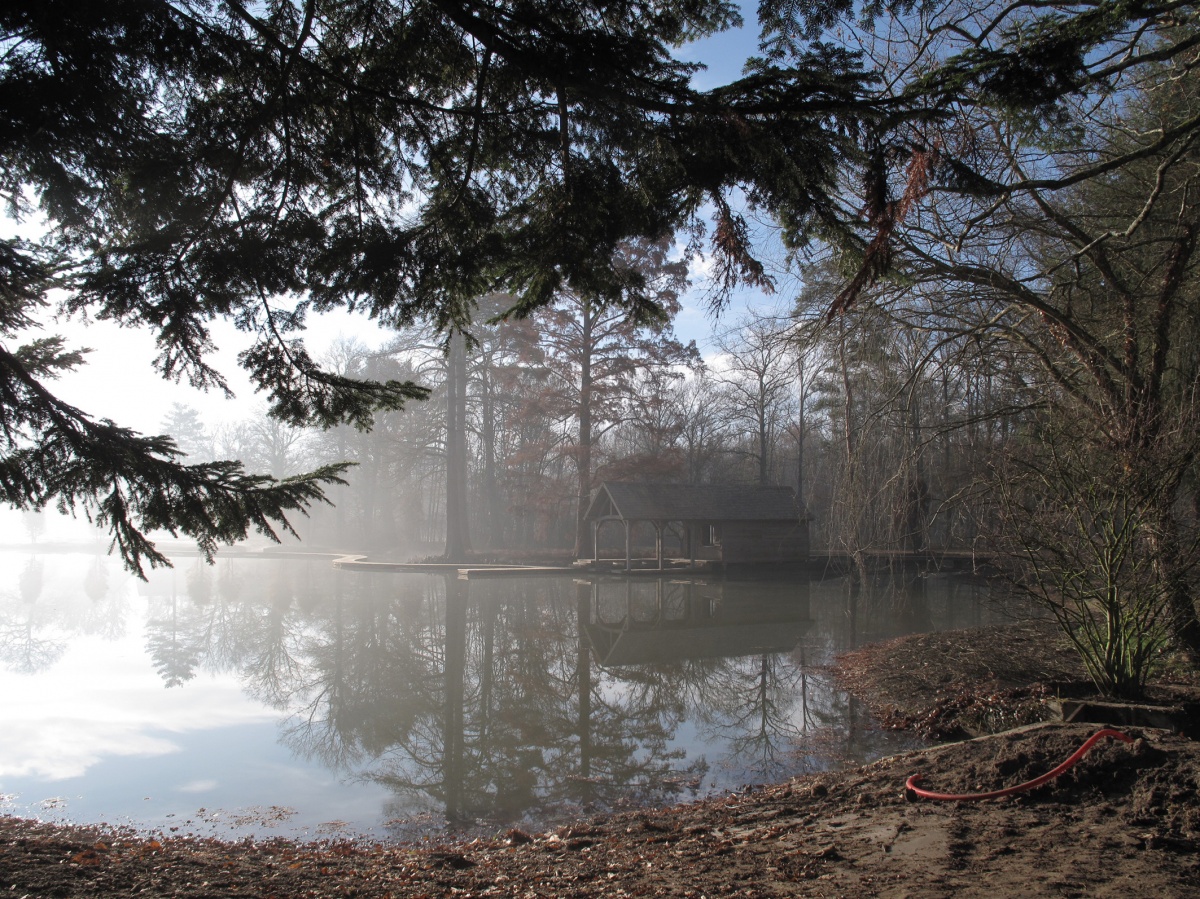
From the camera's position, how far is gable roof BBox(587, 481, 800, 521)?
1017 inches

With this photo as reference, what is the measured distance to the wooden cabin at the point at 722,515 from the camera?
26047 mm

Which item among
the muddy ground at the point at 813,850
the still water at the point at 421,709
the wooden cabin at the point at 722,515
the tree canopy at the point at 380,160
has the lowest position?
the still water at the point at 421,709

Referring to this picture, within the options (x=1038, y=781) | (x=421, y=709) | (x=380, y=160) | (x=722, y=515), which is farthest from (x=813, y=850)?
(x=722, y=515)

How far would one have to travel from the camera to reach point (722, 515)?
2658 centimetres

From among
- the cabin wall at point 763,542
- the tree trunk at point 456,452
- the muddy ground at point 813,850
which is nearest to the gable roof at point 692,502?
the cabin wall at point 763,542

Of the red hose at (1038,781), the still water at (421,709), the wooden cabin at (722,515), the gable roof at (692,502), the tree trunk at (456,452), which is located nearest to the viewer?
A: the red hose at (1038,781)

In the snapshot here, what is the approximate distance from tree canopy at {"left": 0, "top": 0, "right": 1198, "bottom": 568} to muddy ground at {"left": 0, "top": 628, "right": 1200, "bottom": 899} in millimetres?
1795

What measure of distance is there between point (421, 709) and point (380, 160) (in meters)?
7.03

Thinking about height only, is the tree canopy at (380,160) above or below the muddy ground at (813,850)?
above

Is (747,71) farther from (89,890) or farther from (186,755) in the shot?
(186,755)

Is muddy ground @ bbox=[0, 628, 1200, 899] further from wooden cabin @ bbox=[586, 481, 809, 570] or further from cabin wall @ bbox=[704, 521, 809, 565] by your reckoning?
cabin wall @ bbox=[704, 521, 809, 565]

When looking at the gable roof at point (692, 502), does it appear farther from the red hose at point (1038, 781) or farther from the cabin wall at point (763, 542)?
the red hose at point (1038, 781)

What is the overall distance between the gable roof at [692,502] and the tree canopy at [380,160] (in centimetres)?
2094

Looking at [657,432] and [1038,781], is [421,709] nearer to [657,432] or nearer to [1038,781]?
[1038,781]
